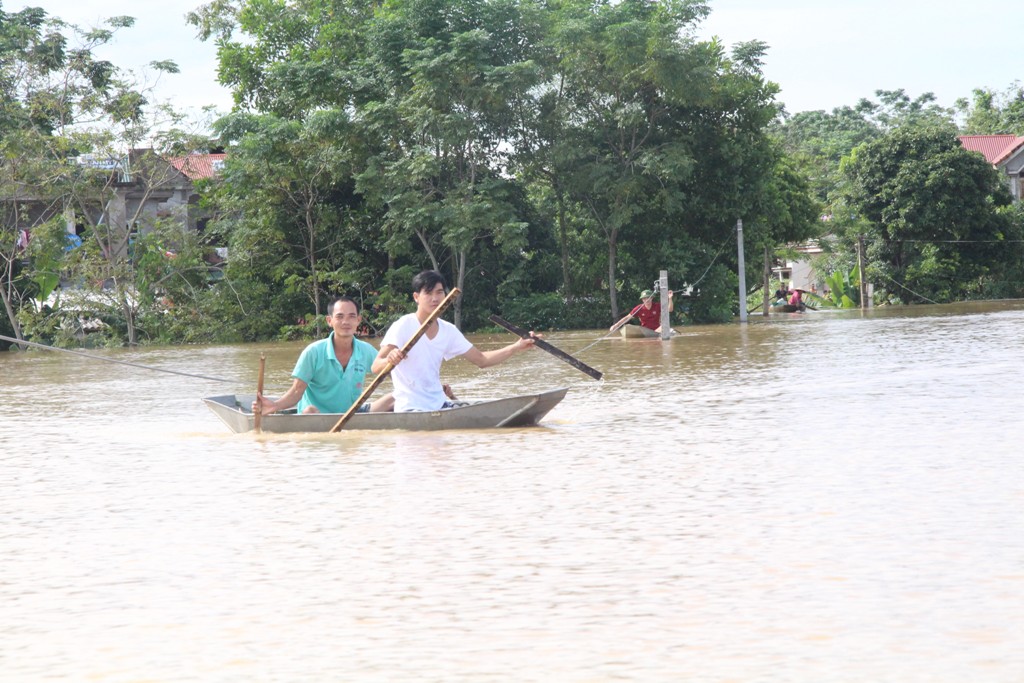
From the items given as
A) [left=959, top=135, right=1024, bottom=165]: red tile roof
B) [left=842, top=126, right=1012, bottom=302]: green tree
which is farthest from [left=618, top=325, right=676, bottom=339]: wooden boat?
[left=959, top=135, right=1024, bottom=165]: red tile roof

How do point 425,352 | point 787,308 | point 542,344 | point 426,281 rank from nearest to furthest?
point 426,281 → point 425,352 → point 542,344 → point 787,308

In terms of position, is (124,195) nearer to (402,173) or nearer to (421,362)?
(402,173)

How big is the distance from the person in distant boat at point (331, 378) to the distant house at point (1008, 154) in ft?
180

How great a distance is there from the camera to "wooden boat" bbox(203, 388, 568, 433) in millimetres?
11258

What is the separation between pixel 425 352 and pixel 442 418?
2.09ft

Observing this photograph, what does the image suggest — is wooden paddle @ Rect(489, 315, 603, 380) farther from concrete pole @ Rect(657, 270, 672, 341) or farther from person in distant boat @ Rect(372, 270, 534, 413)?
concrete pole @ Rect(657, 270, 672, 341)

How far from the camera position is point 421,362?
1110 centimetres

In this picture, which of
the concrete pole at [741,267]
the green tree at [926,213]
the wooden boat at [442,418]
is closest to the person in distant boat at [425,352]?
the wooden boat at [442,418]

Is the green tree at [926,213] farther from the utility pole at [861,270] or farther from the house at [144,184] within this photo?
→ the house at [144,184]

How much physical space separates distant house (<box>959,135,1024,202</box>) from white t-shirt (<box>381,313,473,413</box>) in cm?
5479

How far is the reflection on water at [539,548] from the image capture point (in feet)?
15.0

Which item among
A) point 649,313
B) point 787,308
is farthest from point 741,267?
point 787,308

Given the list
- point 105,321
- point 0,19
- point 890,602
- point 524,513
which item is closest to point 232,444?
point 524,513

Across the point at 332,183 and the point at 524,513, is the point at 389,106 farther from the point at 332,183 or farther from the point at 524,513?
the point at 524,513
